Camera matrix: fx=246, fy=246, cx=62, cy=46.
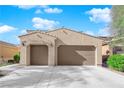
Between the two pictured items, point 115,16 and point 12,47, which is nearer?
point 115,16

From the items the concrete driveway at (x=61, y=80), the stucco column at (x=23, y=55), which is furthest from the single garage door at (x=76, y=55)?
the concrete driveway at (x=61, y=80)

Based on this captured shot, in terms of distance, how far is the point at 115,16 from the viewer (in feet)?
77.8

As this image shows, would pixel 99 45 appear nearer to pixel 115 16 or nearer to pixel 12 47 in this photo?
pixel 115 16

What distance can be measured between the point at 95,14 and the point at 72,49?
419cm

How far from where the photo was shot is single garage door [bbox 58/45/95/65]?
81.9 feet

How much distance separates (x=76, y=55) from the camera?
82.2ft

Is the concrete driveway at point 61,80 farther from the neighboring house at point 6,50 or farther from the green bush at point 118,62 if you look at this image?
the neighboring house at point 6,50

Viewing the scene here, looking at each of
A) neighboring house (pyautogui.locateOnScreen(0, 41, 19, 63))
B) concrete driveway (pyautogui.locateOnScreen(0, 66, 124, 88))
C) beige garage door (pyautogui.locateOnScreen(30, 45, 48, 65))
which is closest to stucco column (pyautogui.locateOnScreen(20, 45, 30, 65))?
beige garage door (pyautogui.locateOnScreen(30, 45, 48, 65))

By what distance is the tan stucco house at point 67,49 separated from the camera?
80.7 ft

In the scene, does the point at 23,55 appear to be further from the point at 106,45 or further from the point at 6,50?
the point at 106,45

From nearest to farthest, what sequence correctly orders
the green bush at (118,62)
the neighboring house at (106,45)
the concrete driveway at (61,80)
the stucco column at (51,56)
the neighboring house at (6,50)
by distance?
1. the concrete driveway at (61,80)
2. the green bush at (118,62)
3. the stucco column at (51,56)
4. the neighboring house at (106,45)
5. the neighboring house at (6,50)
